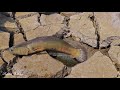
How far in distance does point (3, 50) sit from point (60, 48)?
1.60ft

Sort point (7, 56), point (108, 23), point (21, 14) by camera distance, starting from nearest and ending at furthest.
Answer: point (7, 56), point (108, 23), point (21, 14)

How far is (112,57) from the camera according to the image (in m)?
3.31

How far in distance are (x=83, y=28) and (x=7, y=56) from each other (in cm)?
80

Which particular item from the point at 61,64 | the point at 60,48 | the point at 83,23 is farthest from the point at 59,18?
the point at 61,64

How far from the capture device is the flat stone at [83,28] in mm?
3531

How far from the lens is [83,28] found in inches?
145

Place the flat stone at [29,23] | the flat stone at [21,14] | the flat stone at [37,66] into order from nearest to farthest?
the flat stone at [37,66] < the flat stone at [29,23] < the flat stone at [21,14]

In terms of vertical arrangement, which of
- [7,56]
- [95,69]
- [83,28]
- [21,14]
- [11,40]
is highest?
[21,14]

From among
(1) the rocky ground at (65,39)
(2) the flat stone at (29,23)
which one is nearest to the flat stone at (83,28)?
(1) the rocky ground at (65,39)

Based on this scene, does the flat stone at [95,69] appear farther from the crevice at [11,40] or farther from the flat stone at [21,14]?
the flat stone at [21,14]

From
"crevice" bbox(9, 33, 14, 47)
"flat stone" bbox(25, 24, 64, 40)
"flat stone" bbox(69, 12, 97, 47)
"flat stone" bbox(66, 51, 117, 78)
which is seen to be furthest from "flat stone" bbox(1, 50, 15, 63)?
"flat stone" bbox(69, 12, 97, 47)

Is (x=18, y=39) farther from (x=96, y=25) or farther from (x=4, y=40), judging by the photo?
(x=96, y=25)

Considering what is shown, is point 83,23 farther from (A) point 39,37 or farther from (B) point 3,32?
(B) point 3,32

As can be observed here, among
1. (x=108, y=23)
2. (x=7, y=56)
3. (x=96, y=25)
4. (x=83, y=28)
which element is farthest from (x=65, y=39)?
(x=7, y=56)
